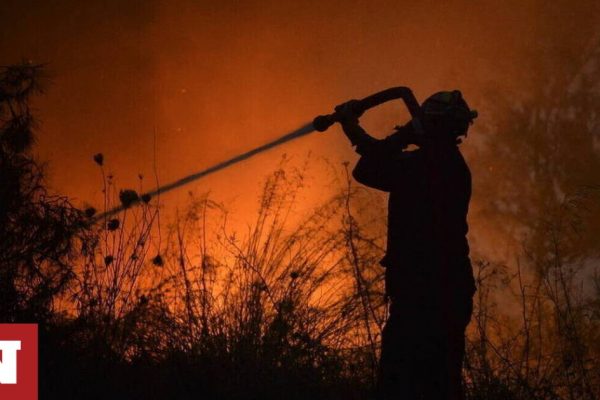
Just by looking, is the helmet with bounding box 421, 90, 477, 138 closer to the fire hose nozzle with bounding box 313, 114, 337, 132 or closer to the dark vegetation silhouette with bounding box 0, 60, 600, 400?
the fire hose nozzle with bounding box 313, 114, 337, 132

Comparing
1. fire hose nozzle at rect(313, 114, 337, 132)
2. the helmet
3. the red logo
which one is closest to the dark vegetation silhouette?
the red logo

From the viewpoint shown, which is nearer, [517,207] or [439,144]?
[439,144]

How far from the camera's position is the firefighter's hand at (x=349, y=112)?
401 cm

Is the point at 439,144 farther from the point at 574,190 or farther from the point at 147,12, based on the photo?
the point at 147,12

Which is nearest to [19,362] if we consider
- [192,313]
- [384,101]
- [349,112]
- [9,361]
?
[9,361]

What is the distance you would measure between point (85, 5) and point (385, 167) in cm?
491

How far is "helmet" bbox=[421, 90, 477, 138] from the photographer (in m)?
3.67

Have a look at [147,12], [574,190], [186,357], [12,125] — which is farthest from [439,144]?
[147,12]

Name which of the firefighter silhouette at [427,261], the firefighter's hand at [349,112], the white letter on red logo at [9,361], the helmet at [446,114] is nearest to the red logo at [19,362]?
the white letter on red logo at [9,361]

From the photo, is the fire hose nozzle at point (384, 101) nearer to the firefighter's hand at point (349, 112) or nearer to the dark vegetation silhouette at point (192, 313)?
the firefighter's hand at point (349, 112)

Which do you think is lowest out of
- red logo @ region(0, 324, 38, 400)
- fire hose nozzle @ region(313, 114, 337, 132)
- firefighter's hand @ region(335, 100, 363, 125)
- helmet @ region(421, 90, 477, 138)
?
red logo @ region(0, 324, 38, 400)

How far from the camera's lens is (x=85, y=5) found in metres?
7.67

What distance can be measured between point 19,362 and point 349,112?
2244 millimetres

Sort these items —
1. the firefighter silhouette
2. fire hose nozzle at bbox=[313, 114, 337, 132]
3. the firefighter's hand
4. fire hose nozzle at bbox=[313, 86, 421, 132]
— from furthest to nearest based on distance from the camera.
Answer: fire hose nozzle at bbox=[313, 114, 337, 132] → the firefighter's hand → fire hose nozzle at bbox=[313, 86, 421, 132] → the firefighter silhouette
